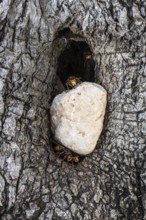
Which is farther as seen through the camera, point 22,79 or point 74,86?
point 74,86

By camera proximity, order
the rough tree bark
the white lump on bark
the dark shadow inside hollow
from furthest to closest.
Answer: the dark shadow inside hollow, the white lump on bark, the rough tree bark

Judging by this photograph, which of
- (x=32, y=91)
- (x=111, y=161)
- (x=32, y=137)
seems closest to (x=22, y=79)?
(x=32, y=91)

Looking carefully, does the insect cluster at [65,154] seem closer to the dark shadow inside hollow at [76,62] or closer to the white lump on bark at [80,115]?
the white lump on bark at [80,115]

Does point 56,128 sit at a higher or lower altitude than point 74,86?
lower

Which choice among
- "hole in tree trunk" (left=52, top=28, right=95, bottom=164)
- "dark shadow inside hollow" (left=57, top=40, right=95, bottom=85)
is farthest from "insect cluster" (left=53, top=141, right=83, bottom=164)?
"dark shadow inside hollow" (left=57, top=40, right=95, bottom=85)

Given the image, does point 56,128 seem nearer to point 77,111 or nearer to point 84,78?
point 77,111

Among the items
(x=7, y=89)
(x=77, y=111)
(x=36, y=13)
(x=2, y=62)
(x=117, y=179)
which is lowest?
(x=117, y=179)

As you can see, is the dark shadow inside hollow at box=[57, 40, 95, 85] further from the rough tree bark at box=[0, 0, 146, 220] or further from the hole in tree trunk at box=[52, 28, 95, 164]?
the rough tree bark at box=[0, 0, 146, 220]

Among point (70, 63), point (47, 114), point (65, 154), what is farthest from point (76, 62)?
point (65, 154)
